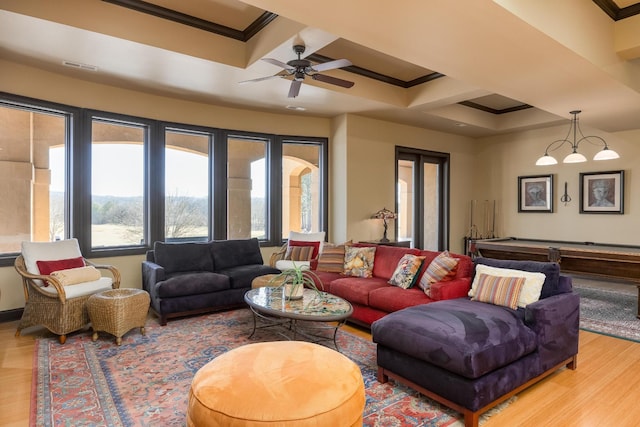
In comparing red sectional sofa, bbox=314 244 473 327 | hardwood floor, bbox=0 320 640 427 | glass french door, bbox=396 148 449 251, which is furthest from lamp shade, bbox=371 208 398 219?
hardwood floor, bbox=0 320 640 427

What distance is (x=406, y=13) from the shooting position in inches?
109

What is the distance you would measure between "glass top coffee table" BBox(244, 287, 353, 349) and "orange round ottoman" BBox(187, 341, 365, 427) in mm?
963

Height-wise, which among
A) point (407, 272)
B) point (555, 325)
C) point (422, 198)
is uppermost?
point (422, 198)

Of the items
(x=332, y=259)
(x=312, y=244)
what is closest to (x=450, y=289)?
(x=332, y=259)

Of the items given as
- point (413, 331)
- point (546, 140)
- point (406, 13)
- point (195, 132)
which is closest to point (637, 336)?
point (413, 331)

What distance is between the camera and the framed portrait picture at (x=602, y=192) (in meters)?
6.52

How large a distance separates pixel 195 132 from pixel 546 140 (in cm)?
662

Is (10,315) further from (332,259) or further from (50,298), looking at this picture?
(332,259)

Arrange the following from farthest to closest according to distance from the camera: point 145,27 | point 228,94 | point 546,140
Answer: point 546,140
point 228,94
point 145,27

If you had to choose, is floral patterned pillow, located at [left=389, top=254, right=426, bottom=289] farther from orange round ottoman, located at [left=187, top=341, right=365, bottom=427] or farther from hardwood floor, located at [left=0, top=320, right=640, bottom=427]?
orange round ottoman, located at [left=187, top=341, right=365, bottom=427]

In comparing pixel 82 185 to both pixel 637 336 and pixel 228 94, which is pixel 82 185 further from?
pixel 637 336

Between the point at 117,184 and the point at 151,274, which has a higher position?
the point at 117,184

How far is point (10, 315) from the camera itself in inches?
171

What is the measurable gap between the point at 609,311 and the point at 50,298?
6.56 m
